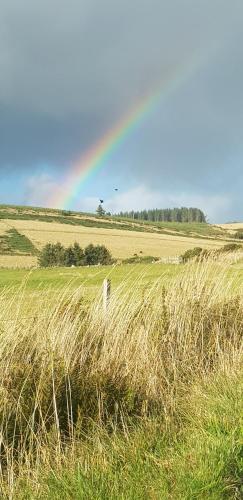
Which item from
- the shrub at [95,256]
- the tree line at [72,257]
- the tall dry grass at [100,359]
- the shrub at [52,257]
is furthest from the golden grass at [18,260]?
the tall dry grass at [100,359]

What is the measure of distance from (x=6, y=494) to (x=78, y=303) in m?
2.87

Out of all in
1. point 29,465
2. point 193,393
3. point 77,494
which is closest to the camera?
point 77,494

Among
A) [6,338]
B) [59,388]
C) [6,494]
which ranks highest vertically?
[6,338]

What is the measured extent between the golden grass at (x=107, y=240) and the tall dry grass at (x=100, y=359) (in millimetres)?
64263

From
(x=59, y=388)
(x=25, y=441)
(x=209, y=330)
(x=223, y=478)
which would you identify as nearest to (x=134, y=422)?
(x=59, y=388)

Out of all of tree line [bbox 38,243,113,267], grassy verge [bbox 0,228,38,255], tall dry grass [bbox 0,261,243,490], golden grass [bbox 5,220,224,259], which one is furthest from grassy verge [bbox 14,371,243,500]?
grassy verge [bbox 0,228,38,255]

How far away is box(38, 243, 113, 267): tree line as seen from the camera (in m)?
59.9

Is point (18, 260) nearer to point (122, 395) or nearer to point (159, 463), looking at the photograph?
point (122, 395)

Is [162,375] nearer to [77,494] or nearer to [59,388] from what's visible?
[59,388]

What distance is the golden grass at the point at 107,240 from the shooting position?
262 feet

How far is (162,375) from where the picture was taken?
5824 mm

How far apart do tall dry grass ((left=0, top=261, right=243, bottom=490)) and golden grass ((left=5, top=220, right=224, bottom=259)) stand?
64.3 metres

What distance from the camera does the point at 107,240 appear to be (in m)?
92.5

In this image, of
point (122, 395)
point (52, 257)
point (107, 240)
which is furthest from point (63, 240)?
point (122, 395)
